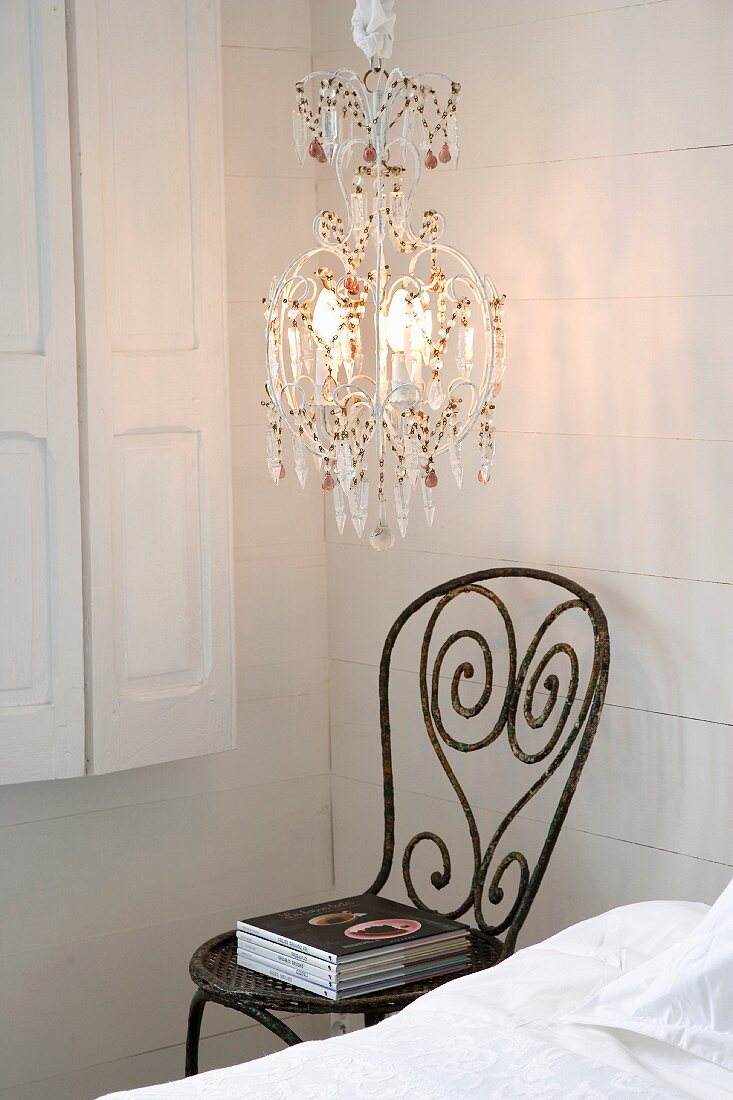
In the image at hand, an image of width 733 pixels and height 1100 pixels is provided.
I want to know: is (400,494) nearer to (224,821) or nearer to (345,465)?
(345,465)

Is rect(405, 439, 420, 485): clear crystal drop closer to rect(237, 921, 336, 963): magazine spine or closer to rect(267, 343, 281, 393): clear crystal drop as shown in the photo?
rect(267, 343, 281, 393): clear crystal drop

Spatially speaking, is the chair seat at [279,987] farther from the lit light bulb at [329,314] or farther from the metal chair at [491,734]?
the lit light bulb at [329,314]

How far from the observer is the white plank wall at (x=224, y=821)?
97.8 inches

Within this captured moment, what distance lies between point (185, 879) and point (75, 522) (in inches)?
32.6

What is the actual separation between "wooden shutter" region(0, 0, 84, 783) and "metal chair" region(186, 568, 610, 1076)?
47cm

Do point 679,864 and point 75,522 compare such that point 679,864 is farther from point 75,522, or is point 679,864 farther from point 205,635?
point 75,522

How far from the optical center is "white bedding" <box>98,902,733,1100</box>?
1301 millimetres

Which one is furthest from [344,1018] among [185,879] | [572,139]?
[572,139]

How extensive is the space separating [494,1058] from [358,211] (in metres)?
1.22

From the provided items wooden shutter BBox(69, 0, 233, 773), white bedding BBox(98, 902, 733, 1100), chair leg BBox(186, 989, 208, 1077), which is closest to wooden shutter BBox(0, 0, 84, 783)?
wooden shutter BBox(69, 0, 233, 773)

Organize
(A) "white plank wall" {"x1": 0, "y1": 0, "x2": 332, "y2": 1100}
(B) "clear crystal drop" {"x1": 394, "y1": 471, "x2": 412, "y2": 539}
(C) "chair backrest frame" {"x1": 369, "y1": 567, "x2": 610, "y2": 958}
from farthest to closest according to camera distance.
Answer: (A) "white plank wall" {"x1": 0, "y1": 0, "x2": 332, "y2": 1100}
(C) "chair backrest frame" {"x1": 369, "y1": 567, "x2": 610, "y2": 958}
(B) "clear crystal drop" {"x1": 394, "y1": 471, "x2": 412, "y2": 539}

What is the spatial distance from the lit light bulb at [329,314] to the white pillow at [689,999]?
1015 mm

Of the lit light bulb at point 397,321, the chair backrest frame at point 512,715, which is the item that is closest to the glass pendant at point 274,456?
the lit light bulb at point 397,321

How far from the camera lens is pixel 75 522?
7.27ft
